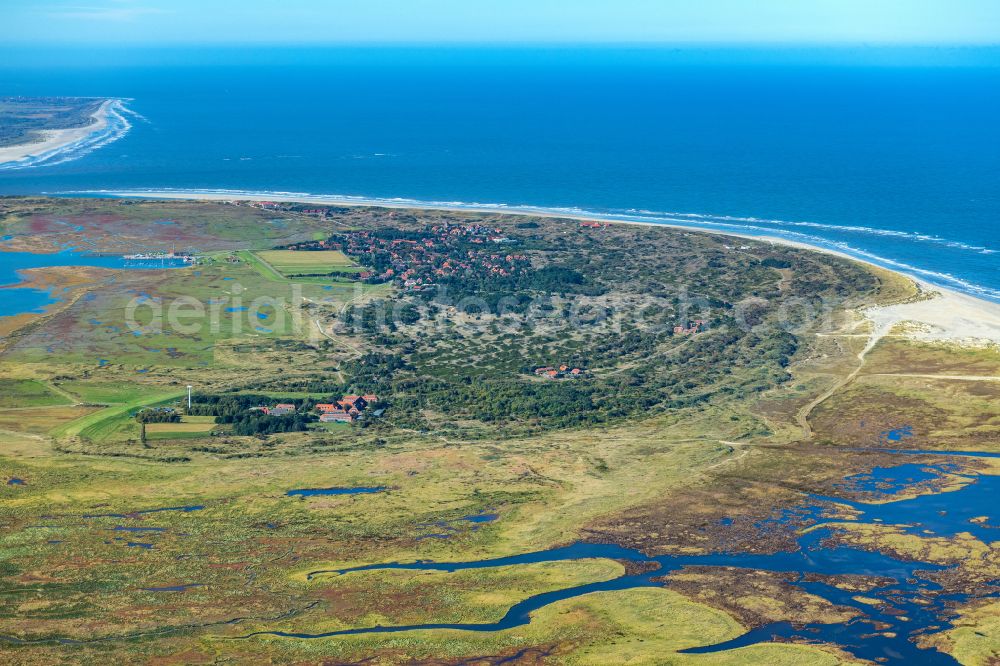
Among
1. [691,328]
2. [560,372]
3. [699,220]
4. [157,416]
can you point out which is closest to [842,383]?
[691,328]

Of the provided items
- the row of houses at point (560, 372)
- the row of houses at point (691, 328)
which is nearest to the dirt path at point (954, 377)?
the row of houses at point (691, 328)

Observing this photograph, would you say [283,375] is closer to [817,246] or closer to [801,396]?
[801,396]

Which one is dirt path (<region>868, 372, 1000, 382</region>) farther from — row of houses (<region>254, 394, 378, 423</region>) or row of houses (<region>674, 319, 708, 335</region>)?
row of houses (<region>254, 394, 378, 423</region>)

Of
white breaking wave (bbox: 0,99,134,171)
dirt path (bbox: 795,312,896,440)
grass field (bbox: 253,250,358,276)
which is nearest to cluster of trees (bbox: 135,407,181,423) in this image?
grass field (bbox: 253,250,358,276)

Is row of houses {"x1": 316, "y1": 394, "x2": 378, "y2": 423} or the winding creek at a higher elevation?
row of houses {"x1": 316, "y1": 394, "x2": 378, "y2": 423}

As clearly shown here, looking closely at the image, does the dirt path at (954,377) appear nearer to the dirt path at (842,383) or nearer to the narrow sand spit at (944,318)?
the dirt path at (842,383)
